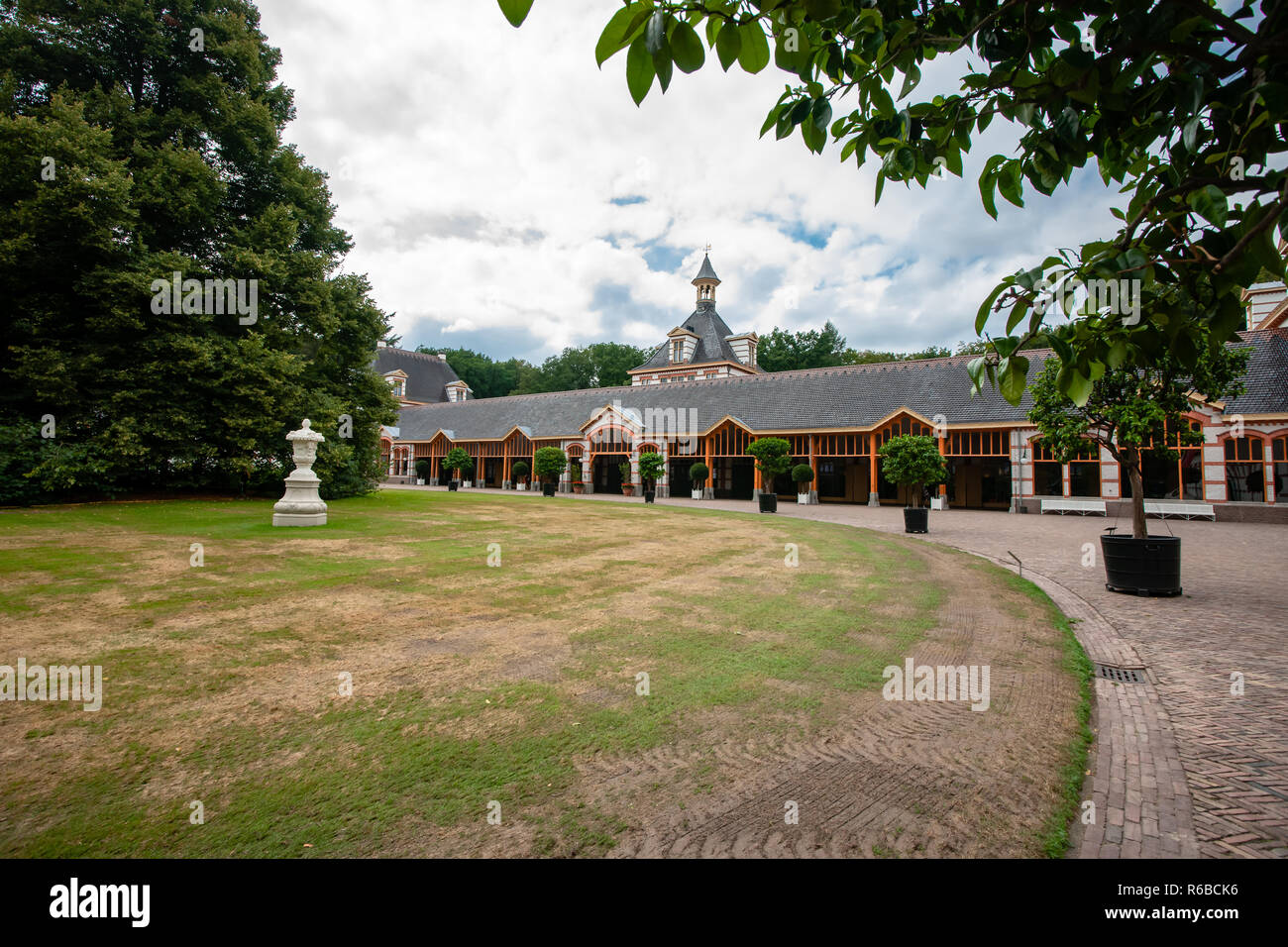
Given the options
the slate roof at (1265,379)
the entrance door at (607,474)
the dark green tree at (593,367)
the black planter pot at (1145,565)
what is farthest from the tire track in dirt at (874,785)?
the dark green tree at (593,367)

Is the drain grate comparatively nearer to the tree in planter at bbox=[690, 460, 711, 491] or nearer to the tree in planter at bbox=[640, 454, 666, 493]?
the tree in planter at bbox=[640, 454, 666, 493]

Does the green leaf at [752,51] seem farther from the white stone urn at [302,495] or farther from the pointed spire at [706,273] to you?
the pointed spire at [706,273]

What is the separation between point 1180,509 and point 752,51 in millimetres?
28522

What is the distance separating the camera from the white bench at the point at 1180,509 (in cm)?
2052

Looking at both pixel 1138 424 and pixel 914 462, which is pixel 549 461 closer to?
pixel 914 462

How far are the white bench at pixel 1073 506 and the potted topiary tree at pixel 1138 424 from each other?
49.6 feet

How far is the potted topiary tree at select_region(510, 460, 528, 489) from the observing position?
1563 inches

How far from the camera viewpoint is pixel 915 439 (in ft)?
60.2

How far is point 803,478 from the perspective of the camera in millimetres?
28750

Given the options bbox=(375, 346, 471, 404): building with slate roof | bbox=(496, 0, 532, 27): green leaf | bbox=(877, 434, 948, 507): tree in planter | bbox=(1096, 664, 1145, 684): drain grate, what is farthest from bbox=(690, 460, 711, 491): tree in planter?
bbox=(375, 346, 471, 404): building with slate roof

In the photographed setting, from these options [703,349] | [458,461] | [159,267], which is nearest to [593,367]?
[703,349]

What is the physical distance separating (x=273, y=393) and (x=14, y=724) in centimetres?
1806
